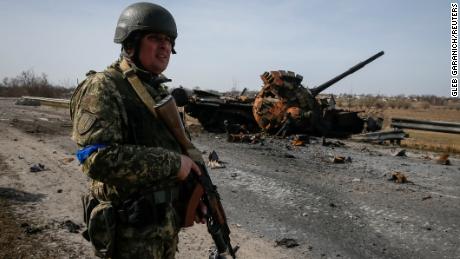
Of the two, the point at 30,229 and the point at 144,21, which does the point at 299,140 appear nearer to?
the point at 30,229

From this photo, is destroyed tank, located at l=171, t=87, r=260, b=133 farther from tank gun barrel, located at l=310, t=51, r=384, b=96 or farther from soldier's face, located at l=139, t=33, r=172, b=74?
soldier's face, located at l=139, t=33, r=172, b=74

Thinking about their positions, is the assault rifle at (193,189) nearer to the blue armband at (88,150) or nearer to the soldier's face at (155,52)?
the soldier's face at (155,52)

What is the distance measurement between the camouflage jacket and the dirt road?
259 centimetres

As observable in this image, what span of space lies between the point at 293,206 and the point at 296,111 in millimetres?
8296

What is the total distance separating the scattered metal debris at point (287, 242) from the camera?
494 cm

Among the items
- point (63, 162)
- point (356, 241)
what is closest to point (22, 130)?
point (63, 162)

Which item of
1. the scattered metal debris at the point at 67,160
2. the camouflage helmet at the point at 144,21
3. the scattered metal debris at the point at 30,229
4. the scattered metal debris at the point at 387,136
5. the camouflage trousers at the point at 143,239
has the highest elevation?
the camouflage helmet at the point at 144,21

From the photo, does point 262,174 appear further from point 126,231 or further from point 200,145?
point 126,231

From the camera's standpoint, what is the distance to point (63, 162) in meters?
9.12

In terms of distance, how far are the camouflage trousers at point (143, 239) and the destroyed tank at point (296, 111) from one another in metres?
12.3

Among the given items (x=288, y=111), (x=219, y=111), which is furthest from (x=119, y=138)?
(x=219, y=111)

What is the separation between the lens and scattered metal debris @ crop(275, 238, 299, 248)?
4.94 m

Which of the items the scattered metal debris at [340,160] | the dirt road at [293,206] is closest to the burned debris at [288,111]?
the dirt road at [293,206]

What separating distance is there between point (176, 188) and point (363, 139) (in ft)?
41.1
